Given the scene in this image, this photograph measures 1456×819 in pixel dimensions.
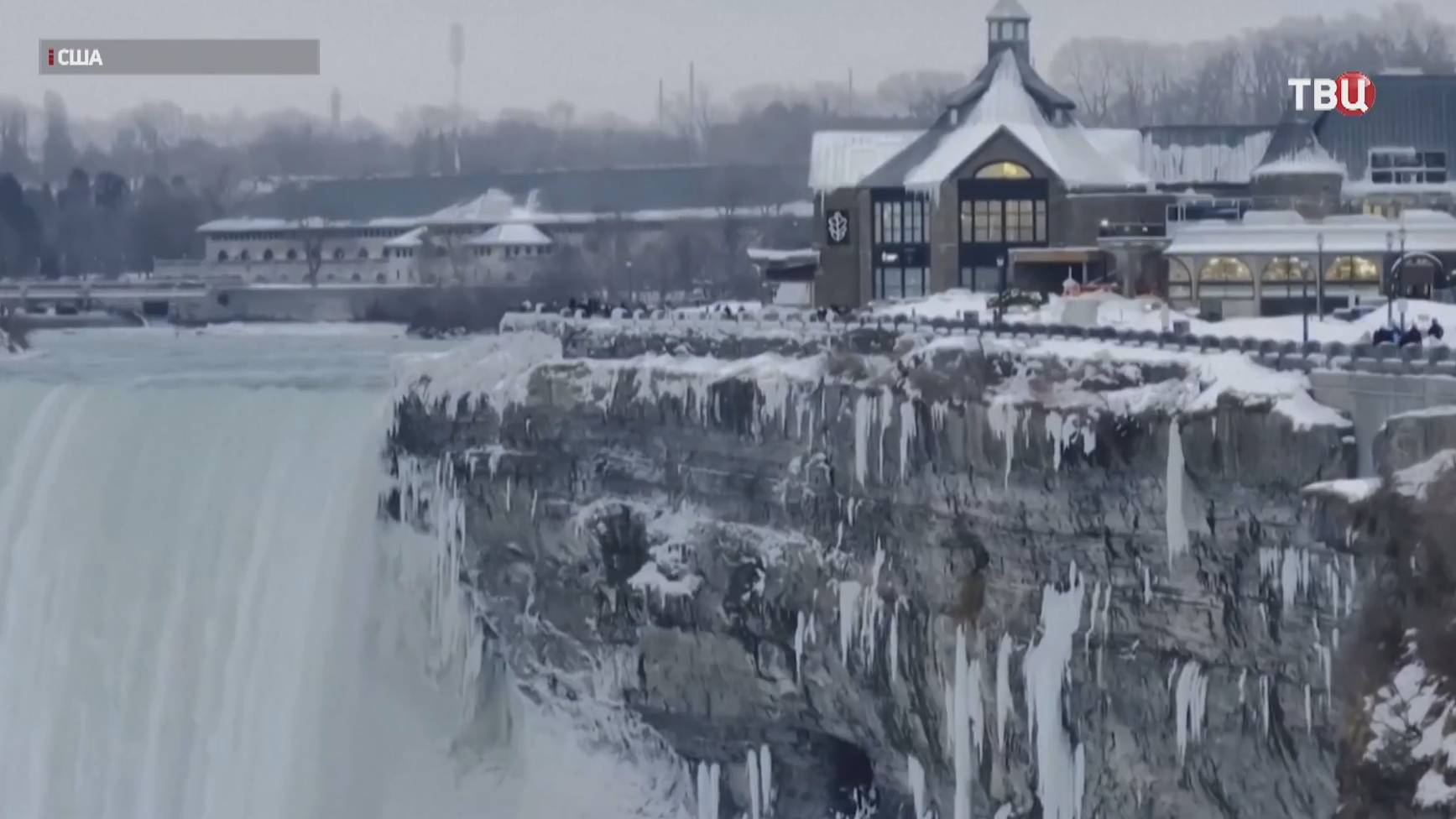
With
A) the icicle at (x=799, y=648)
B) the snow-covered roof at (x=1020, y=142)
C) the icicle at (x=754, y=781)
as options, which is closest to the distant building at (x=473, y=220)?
the snow-covered roof at (x=1020, y=142)

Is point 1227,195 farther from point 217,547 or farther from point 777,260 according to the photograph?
point 217,547

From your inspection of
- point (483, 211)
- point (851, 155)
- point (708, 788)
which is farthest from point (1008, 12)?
point (483, 211)

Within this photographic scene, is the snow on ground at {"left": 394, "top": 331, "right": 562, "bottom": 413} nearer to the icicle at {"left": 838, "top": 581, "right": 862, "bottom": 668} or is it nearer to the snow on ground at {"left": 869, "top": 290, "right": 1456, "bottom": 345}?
the snow on ground at {"left": 869, "top": 290, "right": 1456, "bottom": 345}

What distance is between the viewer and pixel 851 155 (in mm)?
51219

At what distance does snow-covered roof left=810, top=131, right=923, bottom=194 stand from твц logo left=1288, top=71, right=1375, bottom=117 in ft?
29.3

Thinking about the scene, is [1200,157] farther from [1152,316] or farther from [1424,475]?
[1424,475]

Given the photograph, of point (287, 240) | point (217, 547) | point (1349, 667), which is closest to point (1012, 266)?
point (217, 547)

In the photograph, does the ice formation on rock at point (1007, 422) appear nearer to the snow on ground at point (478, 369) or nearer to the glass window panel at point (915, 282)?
the snow on ground at point (478, 369)

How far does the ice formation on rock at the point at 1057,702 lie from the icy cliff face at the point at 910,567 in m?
0.04

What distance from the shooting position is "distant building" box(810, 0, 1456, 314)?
45.2 m

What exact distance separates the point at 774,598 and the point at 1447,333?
10023 mm

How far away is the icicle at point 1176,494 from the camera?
78.8 ft

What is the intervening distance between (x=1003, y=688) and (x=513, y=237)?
76.3 metres

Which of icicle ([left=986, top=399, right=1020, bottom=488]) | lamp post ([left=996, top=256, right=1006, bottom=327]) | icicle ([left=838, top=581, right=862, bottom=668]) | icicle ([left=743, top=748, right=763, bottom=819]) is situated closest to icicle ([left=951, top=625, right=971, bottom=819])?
icicle ([left=986, top=399, right=1020, bottom=488])
